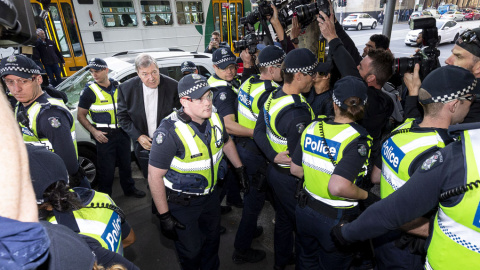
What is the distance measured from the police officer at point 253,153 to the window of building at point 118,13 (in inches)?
272

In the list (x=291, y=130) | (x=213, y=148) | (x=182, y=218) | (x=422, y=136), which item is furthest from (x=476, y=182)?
(x=182, y=218)

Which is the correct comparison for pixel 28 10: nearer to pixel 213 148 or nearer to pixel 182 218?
pixel 213 148

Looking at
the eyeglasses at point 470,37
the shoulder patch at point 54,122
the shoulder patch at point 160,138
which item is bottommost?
the shoulder patch at point 160,138

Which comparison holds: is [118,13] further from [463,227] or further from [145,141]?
[463,227]

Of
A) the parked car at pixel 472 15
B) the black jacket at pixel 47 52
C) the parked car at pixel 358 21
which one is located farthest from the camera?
the parked car at pixel 472 15

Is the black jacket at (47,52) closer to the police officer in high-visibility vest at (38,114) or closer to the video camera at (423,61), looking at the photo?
the police officer in high-visibility vest at (38,114)

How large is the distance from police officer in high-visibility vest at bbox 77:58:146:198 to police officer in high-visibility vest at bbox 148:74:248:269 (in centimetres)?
186

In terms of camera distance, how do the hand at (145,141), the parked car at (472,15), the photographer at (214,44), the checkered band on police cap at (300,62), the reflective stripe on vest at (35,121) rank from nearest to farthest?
the checkered band on police cap at (300,62) → the reflective stripe on vest at (35,121) → the hand at (145,141) → the photographer at (214,44) → the parked car at (472,15)

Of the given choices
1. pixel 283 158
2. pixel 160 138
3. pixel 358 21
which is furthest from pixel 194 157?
pixel 358 21

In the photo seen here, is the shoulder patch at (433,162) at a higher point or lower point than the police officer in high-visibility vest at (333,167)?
higher

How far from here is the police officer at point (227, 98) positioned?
130 inches

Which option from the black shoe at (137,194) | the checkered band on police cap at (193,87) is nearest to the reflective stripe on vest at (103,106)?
the black shoe at (137,194)

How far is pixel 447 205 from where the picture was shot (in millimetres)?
1221

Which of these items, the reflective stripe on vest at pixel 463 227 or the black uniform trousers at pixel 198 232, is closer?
the reflective stripe on vest at pixel 463 227
